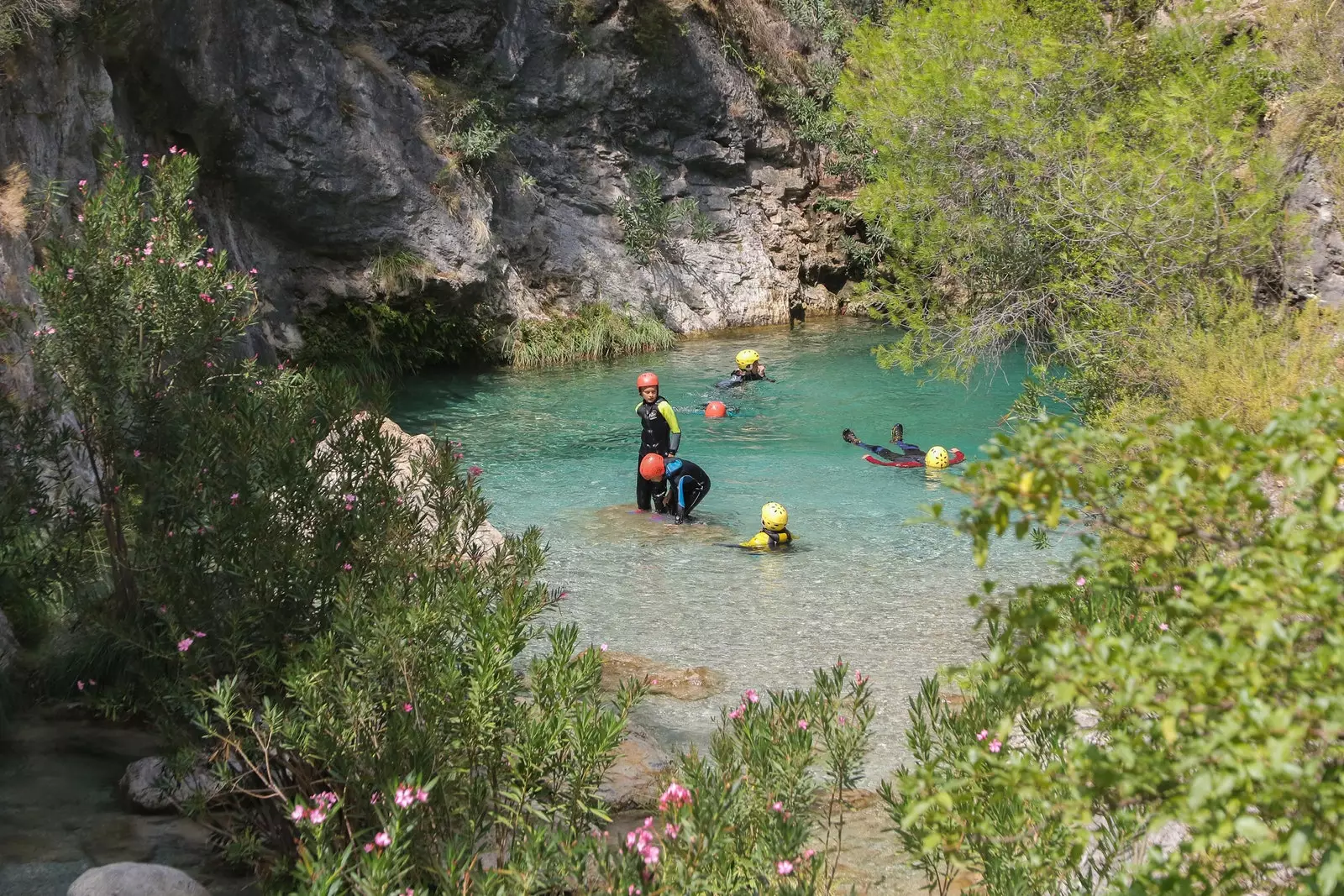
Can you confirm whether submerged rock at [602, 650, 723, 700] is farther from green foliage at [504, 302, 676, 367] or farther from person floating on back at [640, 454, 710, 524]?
green foliage at [504, 302, 676, 367]

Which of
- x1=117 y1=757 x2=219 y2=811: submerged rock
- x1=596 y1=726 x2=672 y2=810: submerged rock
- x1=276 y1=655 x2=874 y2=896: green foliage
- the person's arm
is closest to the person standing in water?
the person's arm

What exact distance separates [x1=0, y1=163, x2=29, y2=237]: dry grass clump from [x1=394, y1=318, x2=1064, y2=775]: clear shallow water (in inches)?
208

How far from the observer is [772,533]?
1138 cm

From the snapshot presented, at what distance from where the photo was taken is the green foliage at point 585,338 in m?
23.0

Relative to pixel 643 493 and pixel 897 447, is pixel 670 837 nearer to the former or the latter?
pixel 643 493

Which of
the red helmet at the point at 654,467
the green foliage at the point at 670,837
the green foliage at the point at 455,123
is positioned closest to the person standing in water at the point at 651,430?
the red helmet at the point at 654,467

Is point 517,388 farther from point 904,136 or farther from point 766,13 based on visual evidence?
point 766,13

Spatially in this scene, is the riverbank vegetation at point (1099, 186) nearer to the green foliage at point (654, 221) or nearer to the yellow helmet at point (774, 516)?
the yellow helmet at point (774, 516)

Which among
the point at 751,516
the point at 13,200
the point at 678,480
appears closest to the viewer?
the point at 13,200

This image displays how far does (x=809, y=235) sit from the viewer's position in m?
29.6

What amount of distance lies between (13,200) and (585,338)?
14.0m

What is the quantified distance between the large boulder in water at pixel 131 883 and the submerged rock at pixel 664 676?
3.62 m

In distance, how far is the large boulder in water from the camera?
4.21m

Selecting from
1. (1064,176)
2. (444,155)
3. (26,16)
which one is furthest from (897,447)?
(26,16)
